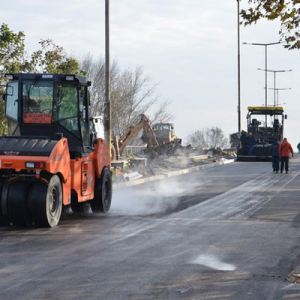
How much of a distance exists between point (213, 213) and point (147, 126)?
28.4 metres

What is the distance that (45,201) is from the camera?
36.8ft

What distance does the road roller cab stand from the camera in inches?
443

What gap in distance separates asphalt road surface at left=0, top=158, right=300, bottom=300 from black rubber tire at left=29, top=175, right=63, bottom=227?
207 mm

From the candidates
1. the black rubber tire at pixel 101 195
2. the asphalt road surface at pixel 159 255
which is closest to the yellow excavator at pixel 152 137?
the black rubber tire at pixel 101 195

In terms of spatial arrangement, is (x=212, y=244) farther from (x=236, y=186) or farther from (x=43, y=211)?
(x=236, y=186)

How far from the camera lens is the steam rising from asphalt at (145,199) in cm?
1491

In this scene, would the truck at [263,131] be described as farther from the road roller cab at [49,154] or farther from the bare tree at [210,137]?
the bare tree at [210,137]

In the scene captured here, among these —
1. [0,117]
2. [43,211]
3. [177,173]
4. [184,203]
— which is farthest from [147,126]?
[43,211]

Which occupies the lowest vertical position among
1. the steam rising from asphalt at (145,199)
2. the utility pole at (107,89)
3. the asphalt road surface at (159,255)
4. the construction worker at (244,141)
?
the asphalt road surface at (159,255)

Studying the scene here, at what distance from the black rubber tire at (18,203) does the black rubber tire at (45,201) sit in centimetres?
13

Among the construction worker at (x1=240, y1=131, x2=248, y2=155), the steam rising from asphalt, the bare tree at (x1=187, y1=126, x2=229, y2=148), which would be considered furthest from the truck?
the bare tree at (x1=187, y1=126, x2=229, y2=148)

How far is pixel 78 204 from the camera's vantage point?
14023 millimetres

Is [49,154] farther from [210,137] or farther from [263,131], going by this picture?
[210,137]

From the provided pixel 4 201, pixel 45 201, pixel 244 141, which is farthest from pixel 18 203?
pixel 244 141
